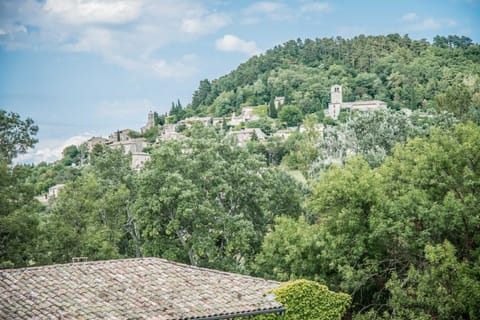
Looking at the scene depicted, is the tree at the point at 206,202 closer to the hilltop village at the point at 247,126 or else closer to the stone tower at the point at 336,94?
the hilltop village at the point at 247,126

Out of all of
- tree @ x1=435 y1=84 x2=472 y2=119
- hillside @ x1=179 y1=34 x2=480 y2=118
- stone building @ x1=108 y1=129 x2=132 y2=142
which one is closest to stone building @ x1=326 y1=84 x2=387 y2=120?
hillside @ x1=179 y1=34 x2=480 y2=118

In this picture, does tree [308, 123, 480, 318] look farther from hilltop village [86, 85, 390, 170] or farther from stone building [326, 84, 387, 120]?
stone building [326, 84, 387, 120]

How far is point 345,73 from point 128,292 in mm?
117456

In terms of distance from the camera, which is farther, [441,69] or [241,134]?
[441,69]

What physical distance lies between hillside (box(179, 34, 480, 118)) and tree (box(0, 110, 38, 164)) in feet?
247

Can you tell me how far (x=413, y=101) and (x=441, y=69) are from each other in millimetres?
→ 13123

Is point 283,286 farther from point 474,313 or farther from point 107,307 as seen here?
point 474,313

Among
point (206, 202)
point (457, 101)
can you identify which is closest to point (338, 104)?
point (457, 101)

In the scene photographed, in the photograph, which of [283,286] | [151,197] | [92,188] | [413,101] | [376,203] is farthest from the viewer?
[413,101]

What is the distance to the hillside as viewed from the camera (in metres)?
101

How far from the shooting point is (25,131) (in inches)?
863

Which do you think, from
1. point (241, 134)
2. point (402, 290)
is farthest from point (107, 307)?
A: point (241, 134)

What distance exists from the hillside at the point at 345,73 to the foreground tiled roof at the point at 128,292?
79206mm

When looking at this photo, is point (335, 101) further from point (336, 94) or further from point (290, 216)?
point (290, 216)
